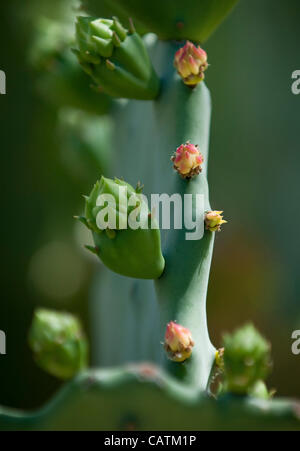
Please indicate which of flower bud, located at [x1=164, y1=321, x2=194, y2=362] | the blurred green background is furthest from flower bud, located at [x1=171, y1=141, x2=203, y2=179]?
the blurred green background

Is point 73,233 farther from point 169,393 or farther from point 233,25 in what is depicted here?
point 169,393

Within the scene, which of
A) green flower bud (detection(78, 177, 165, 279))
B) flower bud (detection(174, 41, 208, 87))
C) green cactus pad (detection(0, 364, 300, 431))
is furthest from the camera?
flower bud (detection(174, 41, 208, 87))

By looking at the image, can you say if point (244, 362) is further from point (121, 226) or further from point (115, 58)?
point (115, 58)

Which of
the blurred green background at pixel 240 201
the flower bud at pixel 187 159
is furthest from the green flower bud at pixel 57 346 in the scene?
the blurred green background at pixel 240 201

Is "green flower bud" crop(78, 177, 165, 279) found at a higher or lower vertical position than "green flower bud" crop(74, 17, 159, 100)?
lower

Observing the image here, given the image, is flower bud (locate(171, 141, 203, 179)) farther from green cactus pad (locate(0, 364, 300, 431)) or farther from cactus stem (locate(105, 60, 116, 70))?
green cactus pad (locate(0, 364, 300, 431))

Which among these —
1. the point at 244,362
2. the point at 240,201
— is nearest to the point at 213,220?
the point at 244,362
